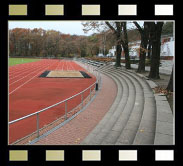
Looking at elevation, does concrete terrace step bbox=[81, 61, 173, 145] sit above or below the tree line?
below

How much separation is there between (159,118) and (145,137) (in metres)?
1.25

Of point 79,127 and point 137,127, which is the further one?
point 79,127

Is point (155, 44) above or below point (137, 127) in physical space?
above

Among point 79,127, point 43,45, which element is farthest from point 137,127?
point 43,45

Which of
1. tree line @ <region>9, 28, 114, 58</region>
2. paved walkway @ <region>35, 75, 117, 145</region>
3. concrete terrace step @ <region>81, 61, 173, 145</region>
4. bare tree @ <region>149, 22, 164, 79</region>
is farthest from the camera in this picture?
tree line @ <region>9, 28, 114, 58</region>

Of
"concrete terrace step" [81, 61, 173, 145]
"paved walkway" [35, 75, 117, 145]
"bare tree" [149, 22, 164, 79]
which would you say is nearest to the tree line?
"bare tree" [149, 22, 164, 79]

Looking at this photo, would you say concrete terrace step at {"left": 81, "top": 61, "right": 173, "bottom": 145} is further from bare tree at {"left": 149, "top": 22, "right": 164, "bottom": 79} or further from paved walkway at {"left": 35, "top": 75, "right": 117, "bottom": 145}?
bare tree at {"left": 149, "top": 22, "right": 164, "bottom": 79}

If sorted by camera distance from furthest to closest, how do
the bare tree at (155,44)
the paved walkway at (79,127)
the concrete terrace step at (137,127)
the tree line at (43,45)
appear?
the tree line at (43,45), the bare tree at (155,44), the paved walkway at (79,127), the concrete terrace step at (137,127)

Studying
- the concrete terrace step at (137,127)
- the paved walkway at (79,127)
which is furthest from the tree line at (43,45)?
the concrete terrace step at (137,127)

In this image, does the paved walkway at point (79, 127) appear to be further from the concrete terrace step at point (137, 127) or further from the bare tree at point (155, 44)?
the bare tree at point (155, 44)

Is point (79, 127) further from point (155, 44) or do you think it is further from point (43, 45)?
point (43, 45)

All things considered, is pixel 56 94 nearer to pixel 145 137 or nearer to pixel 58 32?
pixel 145 137

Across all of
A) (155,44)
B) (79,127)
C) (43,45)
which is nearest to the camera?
(79,127)

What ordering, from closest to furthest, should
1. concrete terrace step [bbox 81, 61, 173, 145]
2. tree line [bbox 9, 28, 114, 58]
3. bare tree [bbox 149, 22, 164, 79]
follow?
concrete terrace step [bbox 81, 61, 173, 145] → bare tree [bbox 149, 22, 164, 79] → tree line [bbox 9, 28, 114, 58]
